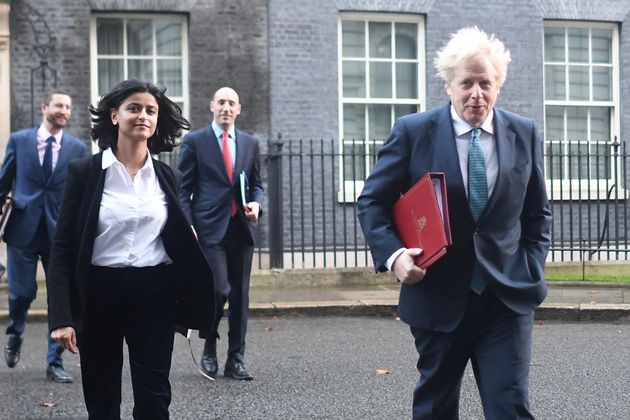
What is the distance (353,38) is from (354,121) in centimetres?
115

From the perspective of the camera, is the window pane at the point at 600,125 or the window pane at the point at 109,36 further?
the window pane at the point at 600,125

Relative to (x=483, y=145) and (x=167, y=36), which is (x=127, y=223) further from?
(x=167, y=36)

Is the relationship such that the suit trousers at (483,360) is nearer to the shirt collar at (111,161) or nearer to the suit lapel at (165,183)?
the suit lapel at (165,183)

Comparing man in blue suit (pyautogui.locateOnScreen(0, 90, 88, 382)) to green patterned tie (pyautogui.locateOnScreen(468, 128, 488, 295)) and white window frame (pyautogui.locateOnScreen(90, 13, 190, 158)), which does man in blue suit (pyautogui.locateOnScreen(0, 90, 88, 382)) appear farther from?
white window frame (pyautogui.locateOnScreen(90, 13, 190, 158))

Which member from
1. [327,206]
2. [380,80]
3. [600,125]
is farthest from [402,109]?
[600,125]

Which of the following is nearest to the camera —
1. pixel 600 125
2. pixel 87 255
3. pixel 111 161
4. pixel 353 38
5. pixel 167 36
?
pixel 87 255

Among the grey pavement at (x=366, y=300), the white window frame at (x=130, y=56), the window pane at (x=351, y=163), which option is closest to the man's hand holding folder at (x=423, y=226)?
the grey pavement at (x=366, y=300)

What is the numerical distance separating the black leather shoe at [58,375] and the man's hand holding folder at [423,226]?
160 inches

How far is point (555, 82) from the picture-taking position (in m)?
16.0

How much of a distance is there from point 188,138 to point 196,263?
3220 millimetres

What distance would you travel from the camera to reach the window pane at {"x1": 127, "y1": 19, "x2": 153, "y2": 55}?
1450 centimetres

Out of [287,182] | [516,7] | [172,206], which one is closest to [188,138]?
[172,206]

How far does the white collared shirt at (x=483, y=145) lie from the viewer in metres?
4.06

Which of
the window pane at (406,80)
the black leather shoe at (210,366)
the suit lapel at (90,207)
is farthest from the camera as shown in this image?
the window pane at (406,80)
